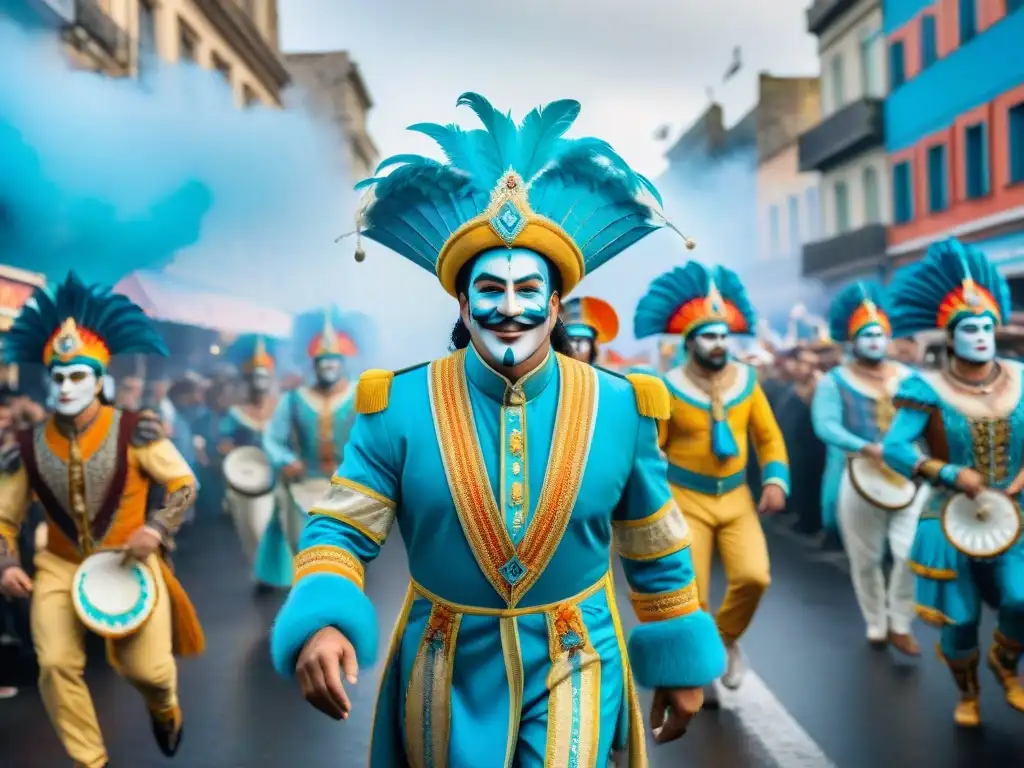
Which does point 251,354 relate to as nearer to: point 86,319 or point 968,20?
point 86,319

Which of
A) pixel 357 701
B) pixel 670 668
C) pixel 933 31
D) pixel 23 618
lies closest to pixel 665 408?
pixel 670 668

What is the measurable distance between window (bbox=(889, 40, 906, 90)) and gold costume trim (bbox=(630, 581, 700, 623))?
69.1ft

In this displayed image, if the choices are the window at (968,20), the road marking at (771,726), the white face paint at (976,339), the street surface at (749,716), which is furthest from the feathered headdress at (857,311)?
the window at (968,20)

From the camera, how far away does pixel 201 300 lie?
20.2m

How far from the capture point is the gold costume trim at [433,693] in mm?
3277

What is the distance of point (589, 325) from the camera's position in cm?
739

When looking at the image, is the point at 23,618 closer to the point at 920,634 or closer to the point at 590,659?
the point at 920,634

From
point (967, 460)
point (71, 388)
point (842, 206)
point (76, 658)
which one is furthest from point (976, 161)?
point (76, 658)

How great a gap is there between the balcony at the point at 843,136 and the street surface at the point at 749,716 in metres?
17.6

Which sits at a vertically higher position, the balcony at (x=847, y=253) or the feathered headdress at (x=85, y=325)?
the balcony at (x=847, y=253)

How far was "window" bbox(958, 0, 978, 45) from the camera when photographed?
18.1m

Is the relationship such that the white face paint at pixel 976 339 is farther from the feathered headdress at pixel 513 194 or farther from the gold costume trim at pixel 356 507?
the gold costume trim at pixel 356 507

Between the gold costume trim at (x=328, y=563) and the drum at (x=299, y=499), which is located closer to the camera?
the gold costume trim at (x=328, y=563)

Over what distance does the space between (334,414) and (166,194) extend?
10.5 meters
